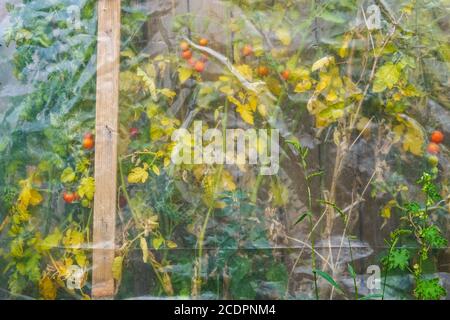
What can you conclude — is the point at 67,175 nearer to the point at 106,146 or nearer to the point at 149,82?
the point at 106,146

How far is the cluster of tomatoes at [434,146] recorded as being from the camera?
58.6 inches

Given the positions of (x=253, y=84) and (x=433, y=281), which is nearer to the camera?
(x=433, y=281)

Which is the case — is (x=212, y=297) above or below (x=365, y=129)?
below

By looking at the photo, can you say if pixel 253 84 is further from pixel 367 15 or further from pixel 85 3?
pixel 85 3

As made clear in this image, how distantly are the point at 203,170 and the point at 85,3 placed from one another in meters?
0.60

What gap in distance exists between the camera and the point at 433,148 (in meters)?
1.49

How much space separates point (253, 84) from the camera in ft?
4.94

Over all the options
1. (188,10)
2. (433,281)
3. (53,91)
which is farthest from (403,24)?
(53,91)

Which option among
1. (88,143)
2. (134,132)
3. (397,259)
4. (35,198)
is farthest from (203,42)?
(397,259)

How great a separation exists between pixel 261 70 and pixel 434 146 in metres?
0.54

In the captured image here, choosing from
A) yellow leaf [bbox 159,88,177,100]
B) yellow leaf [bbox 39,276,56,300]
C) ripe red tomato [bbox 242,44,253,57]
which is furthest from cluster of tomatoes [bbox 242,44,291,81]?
yellow leaf [bbox 39,276,56,300]

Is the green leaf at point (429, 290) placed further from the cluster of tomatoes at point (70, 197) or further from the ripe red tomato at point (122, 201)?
the cluster of tomatoes at point (70, 197)

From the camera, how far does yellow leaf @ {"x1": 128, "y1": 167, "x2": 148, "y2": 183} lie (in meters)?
1.49

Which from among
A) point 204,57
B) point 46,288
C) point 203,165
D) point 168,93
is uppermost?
point 204,57
